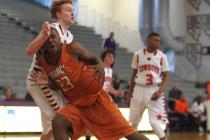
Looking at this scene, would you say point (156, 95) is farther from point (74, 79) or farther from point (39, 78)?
point (74, 79)

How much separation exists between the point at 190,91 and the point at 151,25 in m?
3.76

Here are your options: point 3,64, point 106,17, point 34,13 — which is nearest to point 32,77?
point 3,64

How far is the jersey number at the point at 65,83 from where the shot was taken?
4.93 meters

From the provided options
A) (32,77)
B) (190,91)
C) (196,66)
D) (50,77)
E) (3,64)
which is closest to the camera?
(50,77)

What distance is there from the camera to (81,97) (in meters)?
5.02

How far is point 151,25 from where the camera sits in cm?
2456

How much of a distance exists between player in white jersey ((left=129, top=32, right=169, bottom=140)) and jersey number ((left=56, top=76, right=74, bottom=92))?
301 centimetres

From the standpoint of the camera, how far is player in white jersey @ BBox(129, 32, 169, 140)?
7840 mm

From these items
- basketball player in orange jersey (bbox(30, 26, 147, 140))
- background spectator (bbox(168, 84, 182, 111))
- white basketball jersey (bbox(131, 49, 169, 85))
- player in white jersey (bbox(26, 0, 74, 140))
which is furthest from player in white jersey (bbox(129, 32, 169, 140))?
background spectator (bbox(168, 84, 182, 111))

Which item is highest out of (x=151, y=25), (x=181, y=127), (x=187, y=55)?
(x=151, y=25)

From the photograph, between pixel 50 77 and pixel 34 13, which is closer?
pixel 50 77

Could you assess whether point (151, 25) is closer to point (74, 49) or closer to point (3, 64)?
point (3, 64)

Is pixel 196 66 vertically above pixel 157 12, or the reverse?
pixel 157 12

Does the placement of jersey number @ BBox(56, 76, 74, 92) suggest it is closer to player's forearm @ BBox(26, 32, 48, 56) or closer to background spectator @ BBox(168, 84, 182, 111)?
player's forearm @ BBox(26, 32, 48, 56)
